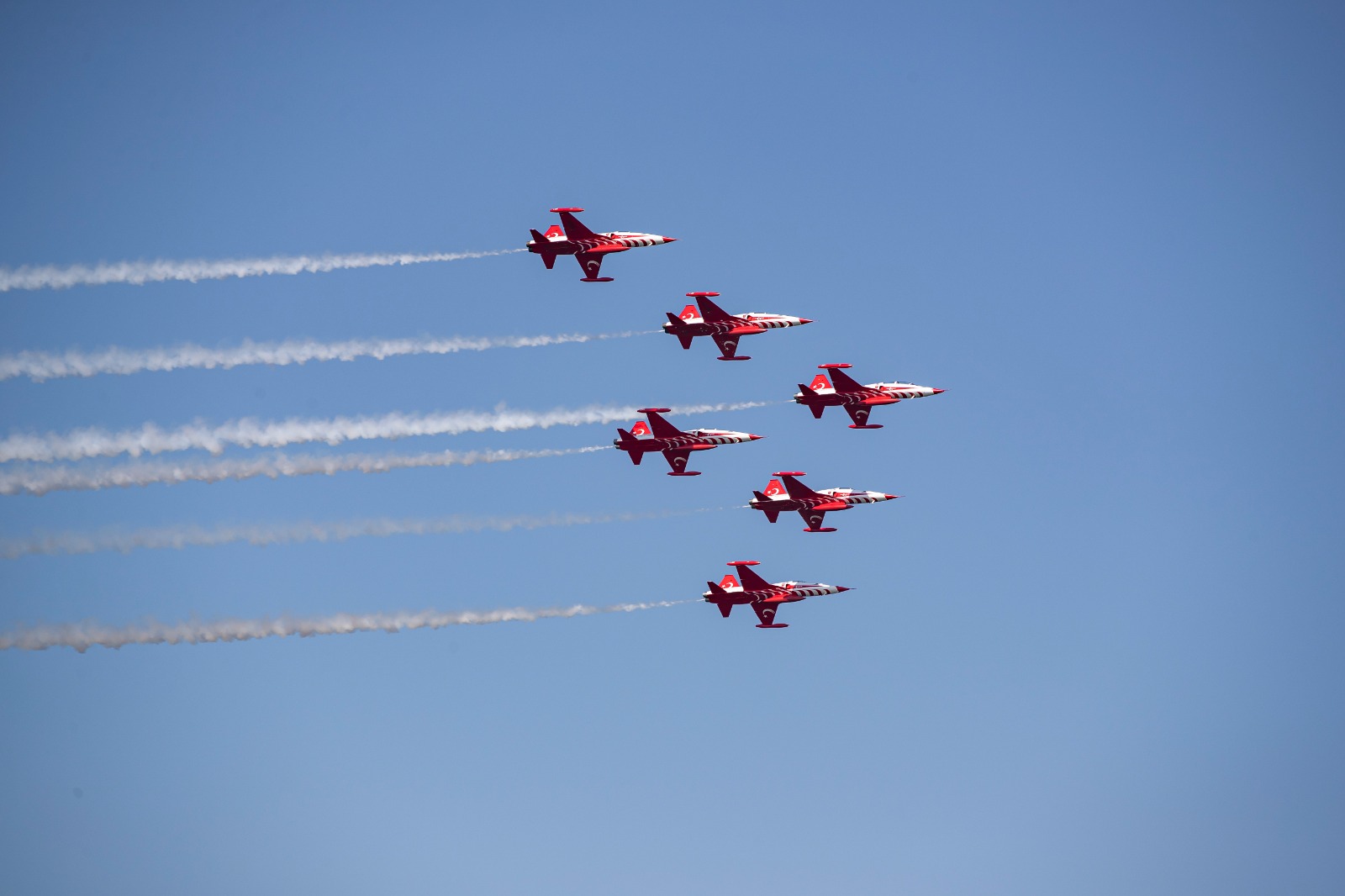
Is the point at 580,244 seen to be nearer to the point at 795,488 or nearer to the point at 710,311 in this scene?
the point at 710,311

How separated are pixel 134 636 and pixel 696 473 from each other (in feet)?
88.2

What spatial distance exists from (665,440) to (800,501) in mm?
7336

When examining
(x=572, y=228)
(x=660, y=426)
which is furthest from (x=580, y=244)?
(x=660, y=426)

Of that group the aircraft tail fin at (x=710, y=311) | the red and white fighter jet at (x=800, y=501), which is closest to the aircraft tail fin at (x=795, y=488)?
the red and white fighter jet at (x=800, y=501)

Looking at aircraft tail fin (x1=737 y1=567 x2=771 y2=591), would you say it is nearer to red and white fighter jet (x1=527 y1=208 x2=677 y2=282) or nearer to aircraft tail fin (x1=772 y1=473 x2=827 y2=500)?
aircraft tail fin (x1=772 y1=473 x2=827 y2=500)

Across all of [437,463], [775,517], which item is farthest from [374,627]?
[775,517]

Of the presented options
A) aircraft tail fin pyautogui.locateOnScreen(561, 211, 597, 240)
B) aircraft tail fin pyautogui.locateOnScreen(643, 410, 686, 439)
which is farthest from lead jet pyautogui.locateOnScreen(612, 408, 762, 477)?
aircraft tail fin pyautogui.locateOnScreen(561, 211, 597, 240)

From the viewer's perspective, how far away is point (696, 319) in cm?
8981

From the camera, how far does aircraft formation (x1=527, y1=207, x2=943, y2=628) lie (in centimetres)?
8794

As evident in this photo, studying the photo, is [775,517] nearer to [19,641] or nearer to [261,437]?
[261,437]

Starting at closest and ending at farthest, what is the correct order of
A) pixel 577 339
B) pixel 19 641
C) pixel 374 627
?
pixel 19 641, pixel 374 627, pixel 577 339

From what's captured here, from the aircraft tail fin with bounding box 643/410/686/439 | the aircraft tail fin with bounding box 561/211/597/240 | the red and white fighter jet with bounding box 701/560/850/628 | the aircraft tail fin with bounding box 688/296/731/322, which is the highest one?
the aircraft tail fin with bounding box 561/211/597/240

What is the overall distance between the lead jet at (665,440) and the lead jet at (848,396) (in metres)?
4.94

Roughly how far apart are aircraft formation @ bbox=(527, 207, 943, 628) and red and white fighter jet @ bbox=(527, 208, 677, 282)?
4cm
